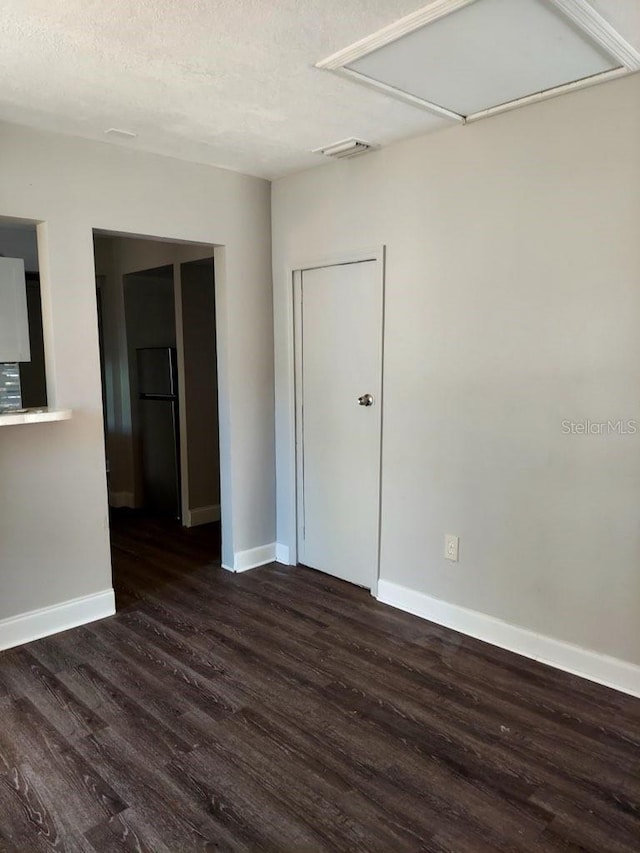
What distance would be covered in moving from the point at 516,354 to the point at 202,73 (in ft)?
5.54

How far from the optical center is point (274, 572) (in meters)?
3.79

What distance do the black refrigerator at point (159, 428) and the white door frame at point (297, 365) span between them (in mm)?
1359

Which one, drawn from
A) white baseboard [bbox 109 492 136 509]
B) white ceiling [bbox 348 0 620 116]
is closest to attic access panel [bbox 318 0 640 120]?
white ceiling [bbox 348 0 620 116]

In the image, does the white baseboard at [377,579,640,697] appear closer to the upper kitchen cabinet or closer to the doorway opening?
the doorway opening

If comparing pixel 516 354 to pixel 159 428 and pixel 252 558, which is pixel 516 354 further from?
pixel 159 428

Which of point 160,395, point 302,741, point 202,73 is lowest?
point 302,741

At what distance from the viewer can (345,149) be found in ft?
10.0

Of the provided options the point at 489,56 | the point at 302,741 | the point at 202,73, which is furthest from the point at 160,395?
the point at 489,56

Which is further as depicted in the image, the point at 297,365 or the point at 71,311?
the point at 297,365

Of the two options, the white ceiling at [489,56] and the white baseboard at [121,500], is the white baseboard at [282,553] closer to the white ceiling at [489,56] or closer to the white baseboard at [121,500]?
the white baseboard at [121,500]

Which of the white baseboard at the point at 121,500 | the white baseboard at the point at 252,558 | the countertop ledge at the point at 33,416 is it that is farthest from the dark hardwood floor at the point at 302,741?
the white baseboard at the point at 121,500

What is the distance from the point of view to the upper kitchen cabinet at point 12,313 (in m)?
2.79

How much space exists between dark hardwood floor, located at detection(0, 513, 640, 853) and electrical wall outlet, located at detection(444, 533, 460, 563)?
1.22 ft

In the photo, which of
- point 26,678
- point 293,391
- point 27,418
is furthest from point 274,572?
point 27,418
